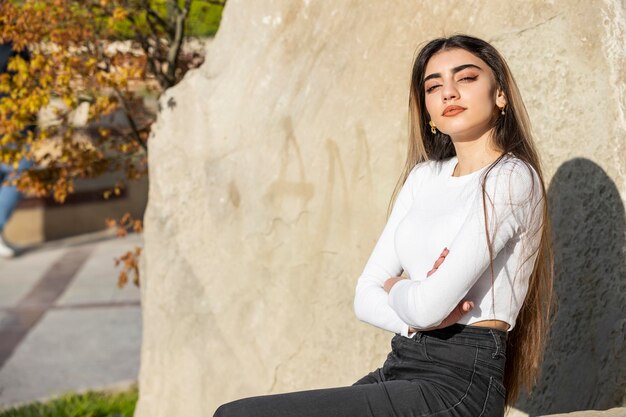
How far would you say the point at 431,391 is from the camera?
86.7 inches

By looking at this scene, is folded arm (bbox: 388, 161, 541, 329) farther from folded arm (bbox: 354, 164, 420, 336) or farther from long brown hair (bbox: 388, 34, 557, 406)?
folded arm (bbox: 354, 164, 420, 336)

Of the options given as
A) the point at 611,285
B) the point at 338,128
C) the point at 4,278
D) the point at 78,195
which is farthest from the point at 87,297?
the point at 611,285

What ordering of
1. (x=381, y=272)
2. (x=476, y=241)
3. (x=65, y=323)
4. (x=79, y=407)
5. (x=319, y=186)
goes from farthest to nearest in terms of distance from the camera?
(x=65, y=323) < (x=79, y=407) < (x=319, y=186) < (x=381, y=272) < (x=476, y=241)

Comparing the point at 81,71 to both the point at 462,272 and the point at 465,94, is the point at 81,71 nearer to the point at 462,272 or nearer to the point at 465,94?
the point at 465,94

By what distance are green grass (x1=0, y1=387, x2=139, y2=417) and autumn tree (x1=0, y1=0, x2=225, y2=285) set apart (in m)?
0.68

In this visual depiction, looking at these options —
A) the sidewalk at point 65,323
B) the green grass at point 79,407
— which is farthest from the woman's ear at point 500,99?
the sidewalk at point 65,323

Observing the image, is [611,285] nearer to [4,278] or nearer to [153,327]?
[153,327]

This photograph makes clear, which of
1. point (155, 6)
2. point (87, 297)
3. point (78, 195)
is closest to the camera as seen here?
point (155, 6)

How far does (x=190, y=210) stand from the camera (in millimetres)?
3893

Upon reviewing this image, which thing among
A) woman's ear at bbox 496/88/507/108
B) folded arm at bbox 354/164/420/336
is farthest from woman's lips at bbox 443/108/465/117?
folded arm at bbox 354/164/420/336

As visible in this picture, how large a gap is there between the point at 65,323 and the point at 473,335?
17.0ft

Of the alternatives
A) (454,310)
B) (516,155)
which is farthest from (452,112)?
(454,310)

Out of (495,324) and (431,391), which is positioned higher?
(495,324)

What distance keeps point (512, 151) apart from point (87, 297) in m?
5.86
